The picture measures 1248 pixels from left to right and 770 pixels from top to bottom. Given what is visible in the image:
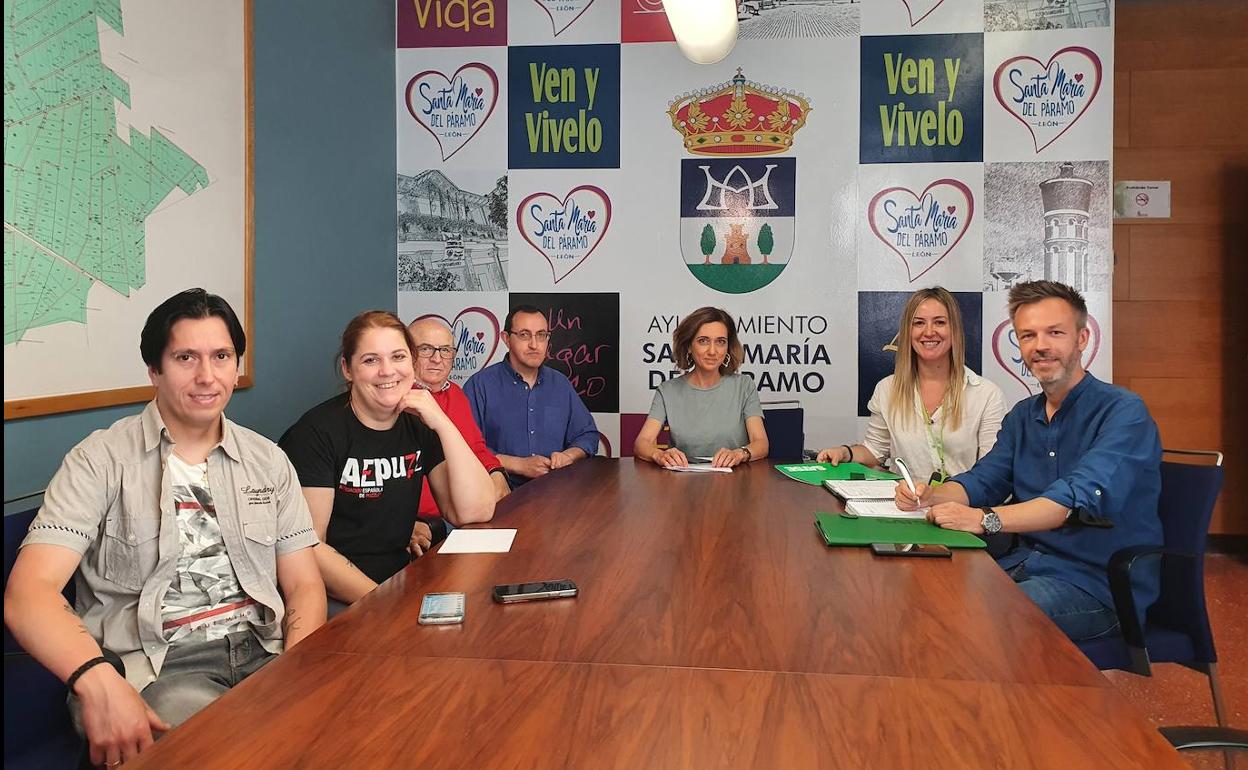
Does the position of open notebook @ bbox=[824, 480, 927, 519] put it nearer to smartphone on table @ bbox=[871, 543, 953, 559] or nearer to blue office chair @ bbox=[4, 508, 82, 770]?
smartphone on table @ bbox=[871, 543, 953, 559]

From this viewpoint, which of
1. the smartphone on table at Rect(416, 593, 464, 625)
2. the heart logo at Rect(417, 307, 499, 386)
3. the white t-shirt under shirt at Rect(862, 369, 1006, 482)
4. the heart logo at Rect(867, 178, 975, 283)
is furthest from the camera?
the heart logo at Rect(417, 307, 499, 386)

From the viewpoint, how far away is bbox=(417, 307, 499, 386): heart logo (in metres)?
4.77

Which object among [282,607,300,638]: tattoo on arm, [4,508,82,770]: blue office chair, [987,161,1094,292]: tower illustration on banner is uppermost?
[987,161,1094,292]: tower illustration on banner

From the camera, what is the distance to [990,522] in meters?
2.13

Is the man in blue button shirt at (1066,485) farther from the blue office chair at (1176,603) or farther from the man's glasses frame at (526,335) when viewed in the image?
the man's glasses frame at (526,335)

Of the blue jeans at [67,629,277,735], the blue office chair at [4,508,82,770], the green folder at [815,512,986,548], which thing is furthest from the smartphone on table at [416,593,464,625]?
the green folder at [815,512,986,548]

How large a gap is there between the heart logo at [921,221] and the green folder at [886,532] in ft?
8.64

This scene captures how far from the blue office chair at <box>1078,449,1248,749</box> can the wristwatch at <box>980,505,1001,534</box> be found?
275 mm

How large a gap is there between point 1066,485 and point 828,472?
954 mm

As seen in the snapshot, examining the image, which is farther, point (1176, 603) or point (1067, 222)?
point (1067, 222)

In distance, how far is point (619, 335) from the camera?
474 cm

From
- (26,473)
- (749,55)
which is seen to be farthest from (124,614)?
(749,55)

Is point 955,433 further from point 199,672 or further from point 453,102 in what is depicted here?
point 453,102

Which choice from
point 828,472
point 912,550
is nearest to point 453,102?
point 828,472
